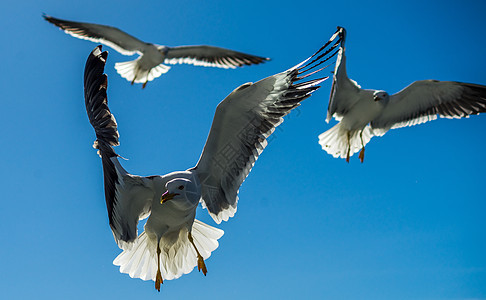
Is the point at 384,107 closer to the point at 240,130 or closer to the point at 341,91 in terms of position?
the point at 341,91

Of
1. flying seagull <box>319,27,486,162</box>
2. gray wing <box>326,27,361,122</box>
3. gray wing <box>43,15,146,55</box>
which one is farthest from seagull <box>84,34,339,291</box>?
gray wing <box>43,15,146,55</box>

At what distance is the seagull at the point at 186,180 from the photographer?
11.4 ft

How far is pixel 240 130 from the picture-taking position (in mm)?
3834

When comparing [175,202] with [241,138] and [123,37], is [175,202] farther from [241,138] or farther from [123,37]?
[123,37]

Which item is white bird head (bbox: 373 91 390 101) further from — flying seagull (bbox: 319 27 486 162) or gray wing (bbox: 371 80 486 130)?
gray wing (bbox: 371 80 486 130)

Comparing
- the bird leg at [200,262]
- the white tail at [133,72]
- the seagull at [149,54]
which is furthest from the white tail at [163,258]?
the white tail at [133,72]

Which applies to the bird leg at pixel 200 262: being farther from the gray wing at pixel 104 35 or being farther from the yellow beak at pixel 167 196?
the gray wing at pixel 104 35

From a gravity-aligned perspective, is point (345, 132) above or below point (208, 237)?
above

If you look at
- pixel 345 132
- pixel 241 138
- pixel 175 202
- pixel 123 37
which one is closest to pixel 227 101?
pixel 241 138

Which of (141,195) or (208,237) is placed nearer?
(141,195)

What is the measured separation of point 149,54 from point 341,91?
12.1 feet

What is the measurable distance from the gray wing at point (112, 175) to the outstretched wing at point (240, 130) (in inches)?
20.2

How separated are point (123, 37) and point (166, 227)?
517 centimetres

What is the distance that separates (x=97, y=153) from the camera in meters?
3.48
